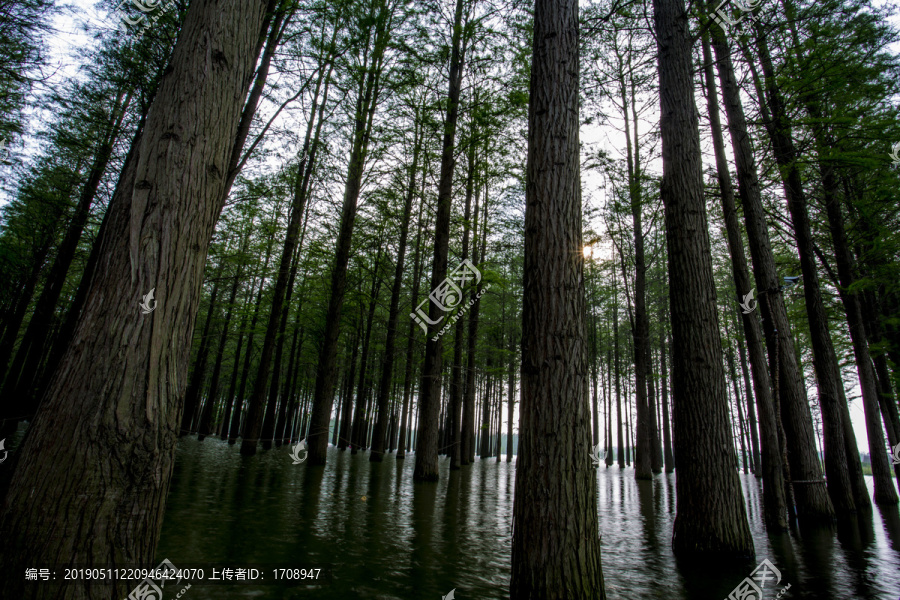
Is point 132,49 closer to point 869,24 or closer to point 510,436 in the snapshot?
point 869,24

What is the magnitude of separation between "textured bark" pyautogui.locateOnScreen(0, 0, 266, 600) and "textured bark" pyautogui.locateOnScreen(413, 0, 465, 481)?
7121 millimetres

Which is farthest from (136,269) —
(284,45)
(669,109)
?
(284,45)

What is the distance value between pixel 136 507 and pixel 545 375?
227 centimetres

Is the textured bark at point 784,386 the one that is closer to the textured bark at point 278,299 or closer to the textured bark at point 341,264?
the textured bark at point 341,264

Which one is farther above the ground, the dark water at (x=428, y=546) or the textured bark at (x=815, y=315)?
the textured bark at (x=815, y=315)

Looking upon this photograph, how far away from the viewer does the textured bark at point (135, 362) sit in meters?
1.71

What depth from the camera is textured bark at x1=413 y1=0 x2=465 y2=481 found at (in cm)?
912

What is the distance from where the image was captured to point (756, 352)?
5.84 metres

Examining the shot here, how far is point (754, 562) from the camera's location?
392 cm

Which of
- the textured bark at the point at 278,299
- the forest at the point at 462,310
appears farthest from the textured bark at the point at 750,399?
the textured bark at the point at 278,299

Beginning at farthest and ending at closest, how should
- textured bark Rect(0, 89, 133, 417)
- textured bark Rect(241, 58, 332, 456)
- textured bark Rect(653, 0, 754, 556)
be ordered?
textured bark Rect(241, 58, 332, 456)
textured bark Rect(0, 89, 133, 417)
textured bark Rect(653, 0, 754, 556)

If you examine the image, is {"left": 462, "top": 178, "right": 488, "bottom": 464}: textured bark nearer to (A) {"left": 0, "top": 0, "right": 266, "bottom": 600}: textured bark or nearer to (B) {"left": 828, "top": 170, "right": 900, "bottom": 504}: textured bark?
(B) {"left": 828, "top": 170, "right": 900, "bottom": 504}: textured bark

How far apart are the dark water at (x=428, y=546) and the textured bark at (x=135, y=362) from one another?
3.93 feet

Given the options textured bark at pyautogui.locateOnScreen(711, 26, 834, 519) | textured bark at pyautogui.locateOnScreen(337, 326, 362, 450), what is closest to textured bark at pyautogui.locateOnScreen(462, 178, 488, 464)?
textured bark at pyautogui.locateOnScreen(337, 326, 362, 450)
